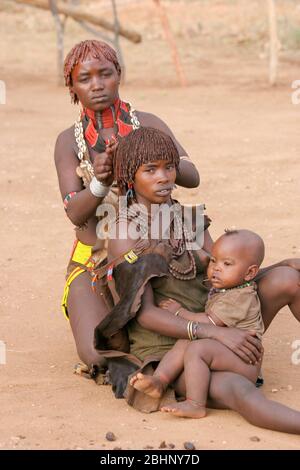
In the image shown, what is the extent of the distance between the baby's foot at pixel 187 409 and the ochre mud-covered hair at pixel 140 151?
98 cm

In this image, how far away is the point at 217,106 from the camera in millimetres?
12664

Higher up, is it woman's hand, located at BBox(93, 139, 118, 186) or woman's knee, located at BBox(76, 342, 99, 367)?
woman's hand, located at BBox(93, 139, 118, 186)

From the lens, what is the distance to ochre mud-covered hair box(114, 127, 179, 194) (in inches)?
180

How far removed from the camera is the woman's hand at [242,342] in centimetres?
441

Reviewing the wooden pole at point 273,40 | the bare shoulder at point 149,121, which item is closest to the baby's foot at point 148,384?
the bare shoulder at point 149,121

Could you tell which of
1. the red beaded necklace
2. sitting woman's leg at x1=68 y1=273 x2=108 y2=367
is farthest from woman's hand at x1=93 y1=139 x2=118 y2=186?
sitting woman's leg at x1=68 y1=273 x2=108 y2=367

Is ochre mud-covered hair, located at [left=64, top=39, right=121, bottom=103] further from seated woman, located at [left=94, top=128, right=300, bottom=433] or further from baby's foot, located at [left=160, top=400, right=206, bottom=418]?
baby's foot, located at [left=160, top=400, right=206, bottom=418]

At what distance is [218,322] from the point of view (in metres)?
4.51

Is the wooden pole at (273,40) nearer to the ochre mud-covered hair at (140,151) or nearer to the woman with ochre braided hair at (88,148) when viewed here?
the woman with ochre braided hair at (88,148)

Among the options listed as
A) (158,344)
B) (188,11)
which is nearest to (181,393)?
(158,344)

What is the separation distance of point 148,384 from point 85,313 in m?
0.89

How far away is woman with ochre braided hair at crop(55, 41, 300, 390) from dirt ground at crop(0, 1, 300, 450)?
28 cm

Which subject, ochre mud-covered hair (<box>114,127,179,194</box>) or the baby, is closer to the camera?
the baby

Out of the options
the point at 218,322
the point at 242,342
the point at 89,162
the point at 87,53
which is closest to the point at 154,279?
the point at 218,322
